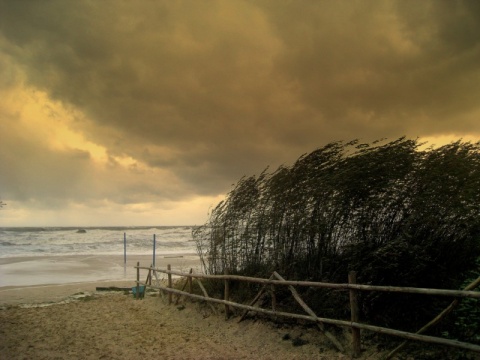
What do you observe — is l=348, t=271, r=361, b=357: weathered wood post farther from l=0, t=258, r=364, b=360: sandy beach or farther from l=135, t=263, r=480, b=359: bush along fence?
l=0, t=258, r=364, b=360: sandy beach

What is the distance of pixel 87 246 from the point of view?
39.3 m

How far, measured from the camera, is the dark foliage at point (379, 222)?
21.6 ft

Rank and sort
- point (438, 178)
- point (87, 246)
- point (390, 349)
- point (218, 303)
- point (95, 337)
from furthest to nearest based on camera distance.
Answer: point (87, 246)
point (218, 303)
point (95, 337)
point (438, 178)
point (390, 349)

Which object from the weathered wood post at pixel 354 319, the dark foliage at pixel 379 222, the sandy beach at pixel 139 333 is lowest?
the sandy beach at pixel 139 333

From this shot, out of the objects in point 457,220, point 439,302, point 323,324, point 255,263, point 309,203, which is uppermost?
point 309,203

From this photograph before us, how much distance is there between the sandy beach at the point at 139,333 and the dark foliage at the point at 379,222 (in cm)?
117

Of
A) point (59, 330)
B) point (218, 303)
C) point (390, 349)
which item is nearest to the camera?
point (390, 349)

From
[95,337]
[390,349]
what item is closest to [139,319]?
[95,337]

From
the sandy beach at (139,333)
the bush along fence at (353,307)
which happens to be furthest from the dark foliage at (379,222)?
the sandy beach at (139,333)

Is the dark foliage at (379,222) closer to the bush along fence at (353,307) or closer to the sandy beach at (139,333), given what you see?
the bush along fence at (353,307)

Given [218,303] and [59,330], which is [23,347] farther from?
[218,303]

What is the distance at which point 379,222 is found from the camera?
23.7 feet

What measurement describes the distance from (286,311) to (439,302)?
9.98ft

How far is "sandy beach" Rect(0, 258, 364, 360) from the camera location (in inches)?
285
